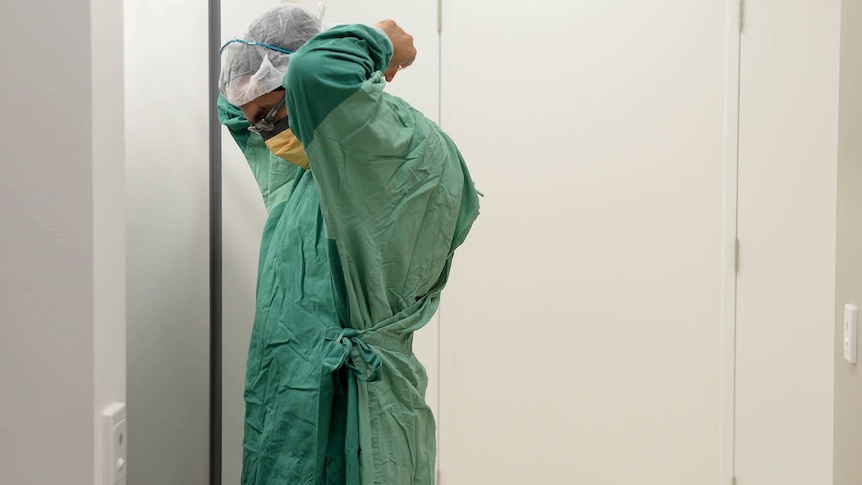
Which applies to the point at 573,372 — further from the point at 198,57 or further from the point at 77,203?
the point at 77,203

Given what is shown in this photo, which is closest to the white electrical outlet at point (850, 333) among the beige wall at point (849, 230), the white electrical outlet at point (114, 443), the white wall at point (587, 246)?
the beige wall at point (849, 230)

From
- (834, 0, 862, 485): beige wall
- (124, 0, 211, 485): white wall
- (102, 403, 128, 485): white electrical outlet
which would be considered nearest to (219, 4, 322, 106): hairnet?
(124, 0, 211, 485): white wall

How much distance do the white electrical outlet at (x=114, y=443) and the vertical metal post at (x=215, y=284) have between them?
669 mm

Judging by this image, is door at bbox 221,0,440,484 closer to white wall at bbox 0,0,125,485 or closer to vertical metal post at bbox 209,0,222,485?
vertical metal post at bbox 209,0,222,485

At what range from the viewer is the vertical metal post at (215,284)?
141 centimetres

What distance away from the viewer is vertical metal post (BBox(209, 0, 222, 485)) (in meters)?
1.41

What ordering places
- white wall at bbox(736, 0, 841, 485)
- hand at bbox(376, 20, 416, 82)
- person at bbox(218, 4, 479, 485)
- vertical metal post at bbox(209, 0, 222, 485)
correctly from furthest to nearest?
white wall at bbox(736, 0, 841, 485) < vertical metal post at bbox(209, 0, 222, 485) < hand at bbox(376, 20, 416, 82) < person at bbox(218, 4, 479, 485)

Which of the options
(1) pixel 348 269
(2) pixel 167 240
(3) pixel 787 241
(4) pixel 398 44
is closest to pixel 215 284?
(2) pixel 167 240

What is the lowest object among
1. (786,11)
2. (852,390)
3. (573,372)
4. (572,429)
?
(572,429)

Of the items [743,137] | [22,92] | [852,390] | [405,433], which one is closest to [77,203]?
[22,92]

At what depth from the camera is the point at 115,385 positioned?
0.74 meters

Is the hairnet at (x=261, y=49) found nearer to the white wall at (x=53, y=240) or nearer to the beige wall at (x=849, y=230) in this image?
the white wall at (x=53, y=240)

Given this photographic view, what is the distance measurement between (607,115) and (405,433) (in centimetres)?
127

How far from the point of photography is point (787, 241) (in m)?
1.85
